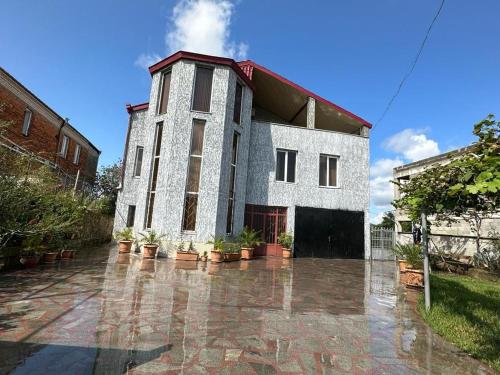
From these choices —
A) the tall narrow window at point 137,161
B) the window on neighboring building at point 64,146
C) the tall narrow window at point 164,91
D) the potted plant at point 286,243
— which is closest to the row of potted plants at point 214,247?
the potted plant at point 286,243

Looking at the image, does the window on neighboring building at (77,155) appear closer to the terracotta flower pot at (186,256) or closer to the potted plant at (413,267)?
the terracotta flower pot at (186,256)

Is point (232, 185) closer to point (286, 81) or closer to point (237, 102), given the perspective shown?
point (237, 102)

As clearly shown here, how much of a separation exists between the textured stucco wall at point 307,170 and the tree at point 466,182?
962 cm

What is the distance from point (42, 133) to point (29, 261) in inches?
502

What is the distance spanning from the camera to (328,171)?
16125mm

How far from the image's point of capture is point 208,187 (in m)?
12.4

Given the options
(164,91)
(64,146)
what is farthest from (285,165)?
(64,146)

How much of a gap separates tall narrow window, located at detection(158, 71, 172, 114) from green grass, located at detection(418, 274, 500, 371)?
12044 mm

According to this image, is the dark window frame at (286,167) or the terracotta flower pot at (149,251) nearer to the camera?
the terracotta flower pot at (149,251)

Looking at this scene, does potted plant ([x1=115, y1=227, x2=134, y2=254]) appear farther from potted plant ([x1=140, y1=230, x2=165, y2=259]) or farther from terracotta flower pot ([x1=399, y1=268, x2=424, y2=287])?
terracotta flower pot ([x1=399, y1=268, x2=424, y2=287])

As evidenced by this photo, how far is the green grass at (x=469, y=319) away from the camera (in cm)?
415

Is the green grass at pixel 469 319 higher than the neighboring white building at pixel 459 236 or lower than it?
lower

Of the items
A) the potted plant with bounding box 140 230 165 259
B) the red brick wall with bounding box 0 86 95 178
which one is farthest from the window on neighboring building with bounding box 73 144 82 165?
the potted plant with bounding box 140 230 165 259

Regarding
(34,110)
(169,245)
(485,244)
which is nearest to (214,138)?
(169,245)
